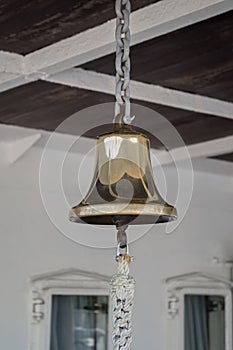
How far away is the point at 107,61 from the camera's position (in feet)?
10.9

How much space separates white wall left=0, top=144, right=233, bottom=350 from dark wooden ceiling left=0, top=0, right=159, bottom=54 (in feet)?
4.80

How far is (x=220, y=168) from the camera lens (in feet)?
19.9

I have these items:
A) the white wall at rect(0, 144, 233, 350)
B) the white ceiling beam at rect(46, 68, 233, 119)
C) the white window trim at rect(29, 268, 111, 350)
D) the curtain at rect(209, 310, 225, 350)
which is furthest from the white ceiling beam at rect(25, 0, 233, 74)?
the curtain at rect(209, 310, 225, 350)

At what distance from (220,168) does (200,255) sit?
0.72m

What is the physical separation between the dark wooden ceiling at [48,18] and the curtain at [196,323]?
337cm

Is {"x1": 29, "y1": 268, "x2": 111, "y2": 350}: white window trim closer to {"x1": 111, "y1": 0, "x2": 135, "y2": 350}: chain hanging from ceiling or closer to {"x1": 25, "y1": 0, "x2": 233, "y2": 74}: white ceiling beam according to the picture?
{"x1": 25, "y1": 0, "x2": 233, "y2": 74}: white ceiling beam

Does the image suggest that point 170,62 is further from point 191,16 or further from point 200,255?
point 200,255

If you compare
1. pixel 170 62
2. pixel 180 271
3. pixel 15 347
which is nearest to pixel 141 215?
pixel 170 62

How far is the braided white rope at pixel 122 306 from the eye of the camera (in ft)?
5.02

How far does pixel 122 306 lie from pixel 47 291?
355 cm

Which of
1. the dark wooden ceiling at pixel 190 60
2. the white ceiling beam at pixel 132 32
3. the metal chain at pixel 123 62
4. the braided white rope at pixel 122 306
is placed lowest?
the braided white rope at pixel 122 306

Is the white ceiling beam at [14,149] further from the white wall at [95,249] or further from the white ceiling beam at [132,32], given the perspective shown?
the white ceiling beam at [132,32]

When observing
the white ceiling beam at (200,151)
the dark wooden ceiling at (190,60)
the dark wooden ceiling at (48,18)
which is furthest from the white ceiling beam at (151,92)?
the white ceiling beam at (200,151)

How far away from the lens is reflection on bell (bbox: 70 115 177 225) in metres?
1.60
